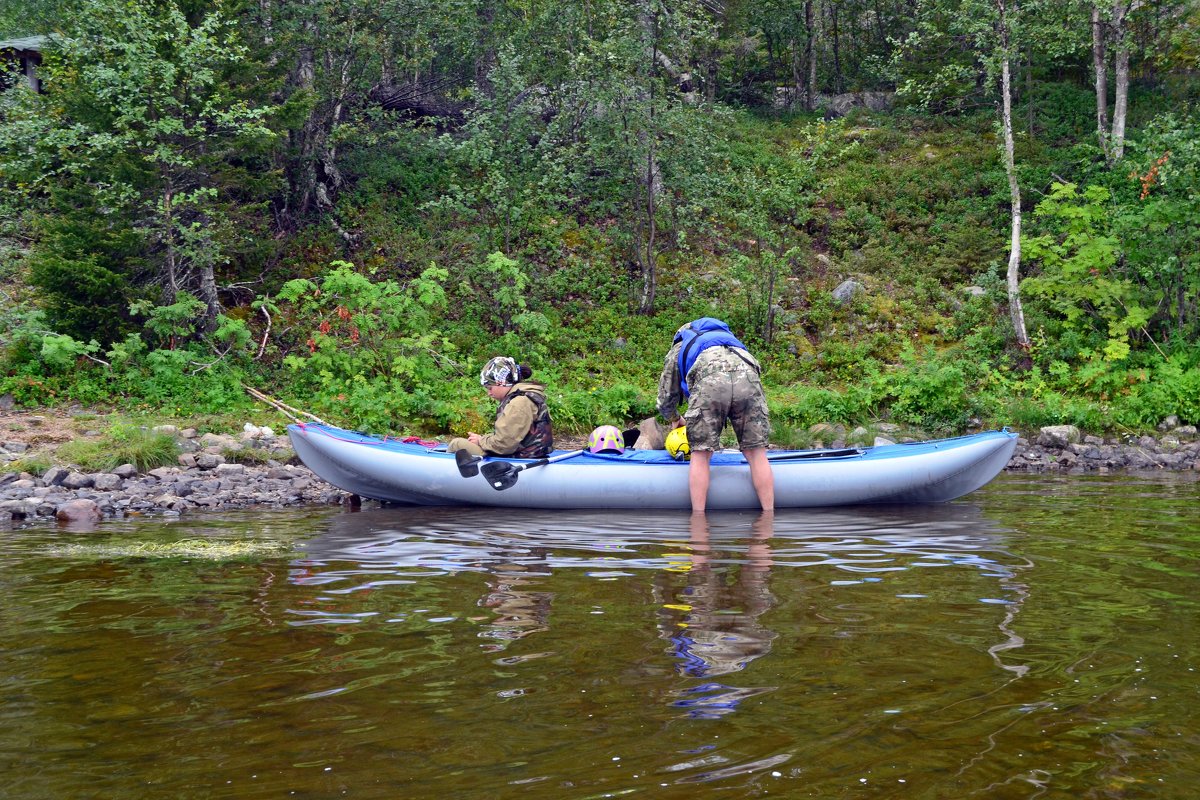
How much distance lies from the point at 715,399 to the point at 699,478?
0.73 m

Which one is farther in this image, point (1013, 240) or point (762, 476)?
point (1013, 240)

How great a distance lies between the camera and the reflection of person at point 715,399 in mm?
8109

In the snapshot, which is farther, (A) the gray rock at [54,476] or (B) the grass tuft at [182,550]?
(A) the gray rock at [54,476]

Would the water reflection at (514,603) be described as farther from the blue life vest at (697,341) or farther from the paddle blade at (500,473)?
the blue life vest at (697,341)

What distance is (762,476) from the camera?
8.38 meters

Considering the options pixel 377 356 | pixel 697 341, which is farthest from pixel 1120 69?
pixel 377 356

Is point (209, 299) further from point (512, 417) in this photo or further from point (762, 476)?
point (762, 476)

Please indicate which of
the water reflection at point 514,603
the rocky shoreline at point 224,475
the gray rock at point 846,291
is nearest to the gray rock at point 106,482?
the rocky shoreline at point 224,475

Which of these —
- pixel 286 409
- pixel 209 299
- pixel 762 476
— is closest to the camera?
pixel 762 476

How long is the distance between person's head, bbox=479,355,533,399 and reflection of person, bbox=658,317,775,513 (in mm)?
1242

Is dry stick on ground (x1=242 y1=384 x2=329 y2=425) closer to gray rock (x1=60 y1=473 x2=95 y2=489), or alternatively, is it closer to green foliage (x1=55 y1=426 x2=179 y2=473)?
green foliage (x1=55 y1=426 x2=179 y2=473)

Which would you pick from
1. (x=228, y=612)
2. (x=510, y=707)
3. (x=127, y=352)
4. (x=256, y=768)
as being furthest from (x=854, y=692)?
(x=127, y=352)

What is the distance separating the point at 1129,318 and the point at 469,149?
32.8 ft

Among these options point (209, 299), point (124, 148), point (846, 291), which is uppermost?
point (124, 148)
